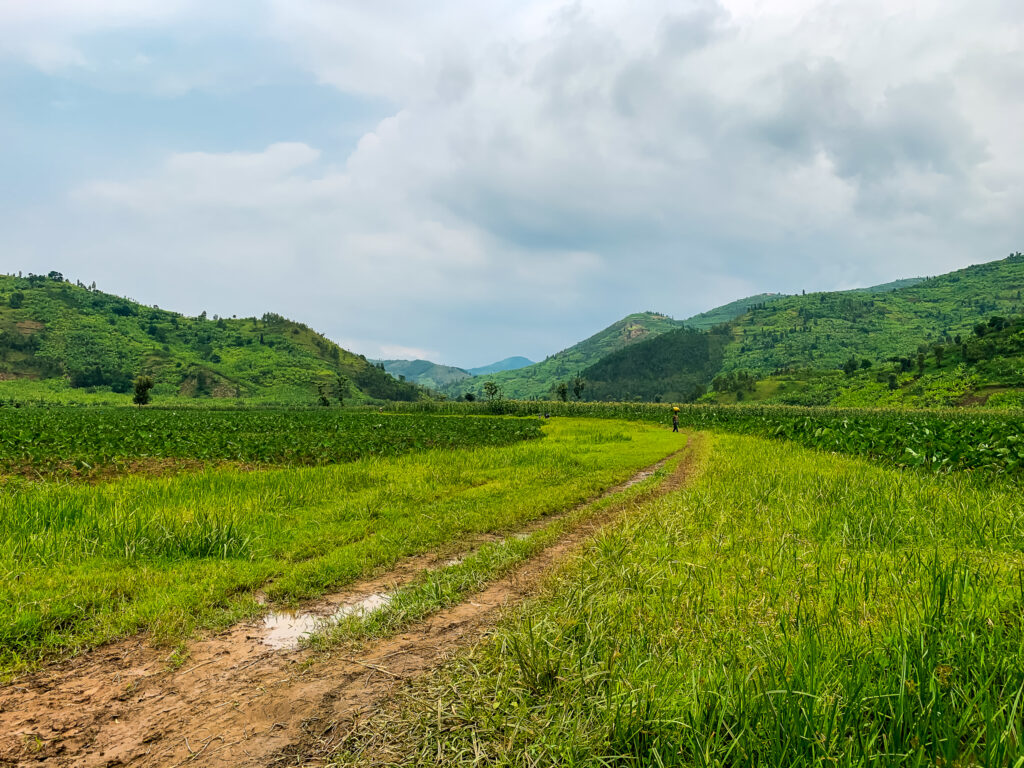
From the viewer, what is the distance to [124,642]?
513cm

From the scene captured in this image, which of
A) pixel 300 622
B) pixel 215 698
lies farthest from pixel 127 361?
pixel 215 698

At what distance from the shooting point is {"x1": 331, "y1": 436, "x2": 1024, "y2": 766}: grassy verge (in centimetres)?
260

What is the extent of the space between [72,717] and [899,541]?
31.8 ft

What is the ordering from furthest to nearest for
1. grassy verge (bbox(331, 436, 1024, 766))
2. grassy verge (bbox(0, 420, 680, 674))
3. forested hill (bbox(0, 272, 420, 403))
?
forested hill (bbox(0, 272, 420, 403)), grassy verge (bbox(0, 420, 680, 674)), grassy verge (bbox(331, 436, 1024, 766))

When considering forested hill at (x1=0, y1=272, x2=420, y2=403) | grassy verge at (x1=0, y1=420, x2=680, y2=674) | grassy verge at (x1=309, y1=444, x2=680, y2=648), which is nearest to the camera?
grassy verge at (x1=309, y1=444, x2=680, y2=648)

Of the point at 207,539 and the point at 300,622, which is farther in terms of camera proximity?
the point at 207,539

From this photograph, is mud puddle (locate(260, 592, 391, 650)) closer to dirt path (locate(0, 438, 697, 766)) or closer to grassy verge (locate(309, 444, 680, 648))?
dirt path (locate(0, 438, 697, 766))

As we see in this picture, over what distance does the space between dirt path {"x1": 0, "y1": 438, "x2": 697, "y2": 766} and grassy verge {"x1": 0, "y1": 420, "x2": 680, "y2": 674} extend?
1.99 ft

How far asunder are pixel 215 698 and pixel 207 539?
4729 millimetres

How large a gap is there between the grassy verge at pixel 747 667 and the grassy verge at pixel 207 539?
369 centimetres

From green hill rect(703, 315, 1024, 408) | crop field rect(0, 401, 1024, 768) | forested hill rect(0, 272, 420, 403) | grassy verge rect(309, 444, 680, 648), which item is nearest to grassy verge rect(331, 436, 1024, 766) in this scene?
crop field rect(0, 401, 1024, 768)

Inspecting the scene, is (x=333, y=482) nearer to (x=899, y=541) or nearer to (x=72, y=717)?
(x=72, y=717)

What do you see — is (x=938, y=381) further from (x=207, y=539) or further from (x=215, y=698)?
(x=215, y=698)

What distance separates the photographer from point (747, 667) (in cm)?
330
